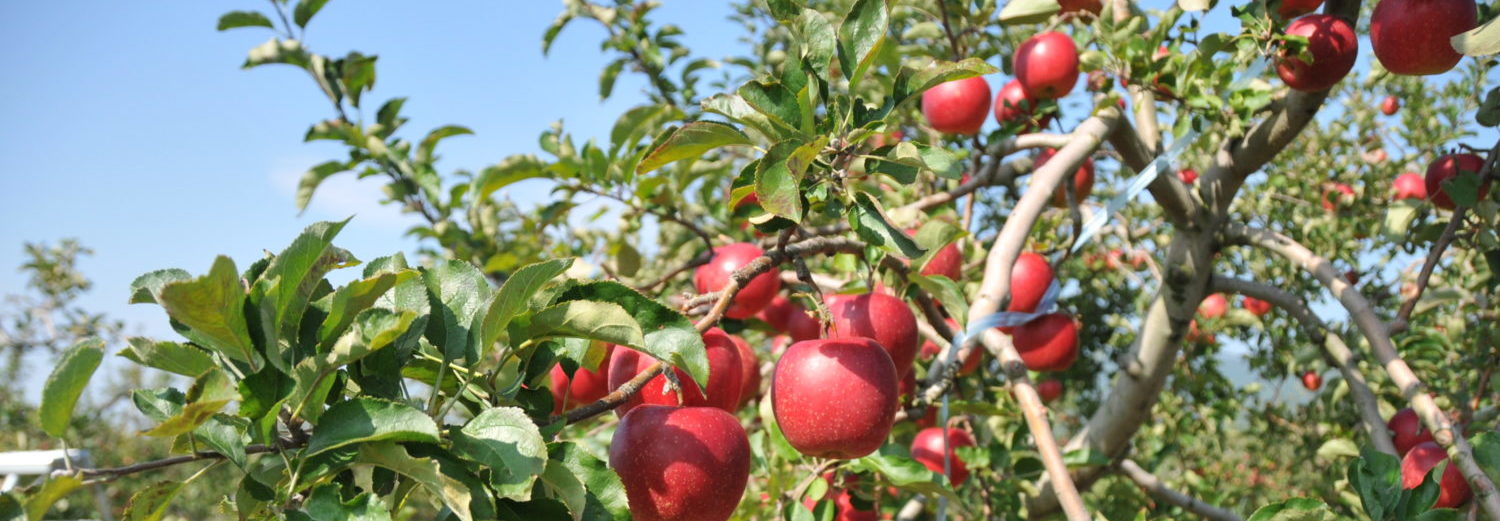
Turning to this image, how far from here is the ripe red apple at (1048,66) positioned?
1.81m

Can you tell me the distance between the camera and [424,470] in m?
0.69

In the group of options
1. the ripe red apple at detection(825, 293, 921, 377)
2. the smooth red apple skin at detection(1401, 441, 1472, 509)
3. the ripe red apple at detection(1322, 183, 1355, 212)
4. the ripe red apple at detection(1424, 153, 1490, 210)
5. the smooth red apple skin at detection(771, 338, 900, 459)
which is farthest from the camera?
the ripe red apple at detection(1322, 183, 1355, 212)

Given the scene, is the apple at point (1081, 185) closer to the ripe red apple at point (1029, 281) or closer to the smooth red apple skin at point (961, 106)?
the smooth red apple skin at point (961, 106)

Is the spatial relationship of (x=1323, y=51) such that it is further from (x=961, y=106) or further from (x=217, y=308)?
(x=217, y=308)

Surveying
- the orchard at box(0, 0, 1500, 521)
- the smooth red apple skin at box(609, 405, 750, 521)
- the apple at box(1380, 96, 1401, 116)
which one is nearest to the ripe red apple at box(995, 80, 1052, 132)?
the orchard at box(0, 0, 1500, 521)

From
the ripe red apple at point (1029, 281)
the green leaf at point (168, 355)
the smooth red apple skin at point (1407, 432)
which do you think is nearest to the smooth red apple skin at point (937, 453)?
the ripe red apple at point (1029, 281)

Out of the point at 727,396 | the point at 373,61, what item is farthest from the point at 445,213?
the point at 727,396

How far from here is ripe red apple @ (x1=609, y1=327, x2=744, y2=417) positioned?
102 cm

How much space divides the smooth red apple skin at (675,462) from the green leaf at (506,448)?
0.20 meters

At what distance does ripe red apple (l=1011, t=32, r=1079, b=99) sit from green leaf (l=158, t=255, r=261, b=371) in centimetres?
150

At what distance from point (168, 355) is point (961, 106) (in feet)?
5.29

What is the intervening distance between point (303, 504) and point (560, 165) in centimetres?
132

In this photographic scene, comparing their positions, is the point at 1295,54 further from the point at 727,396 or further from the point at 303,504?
the point at 303,504

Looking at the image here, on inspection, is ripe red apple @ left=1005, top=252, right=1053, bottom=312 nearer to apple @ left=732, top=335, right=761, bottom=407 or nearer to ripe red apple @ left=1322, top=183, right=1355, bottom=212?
apple @ left=732, top=335, right=761, bottom=407
